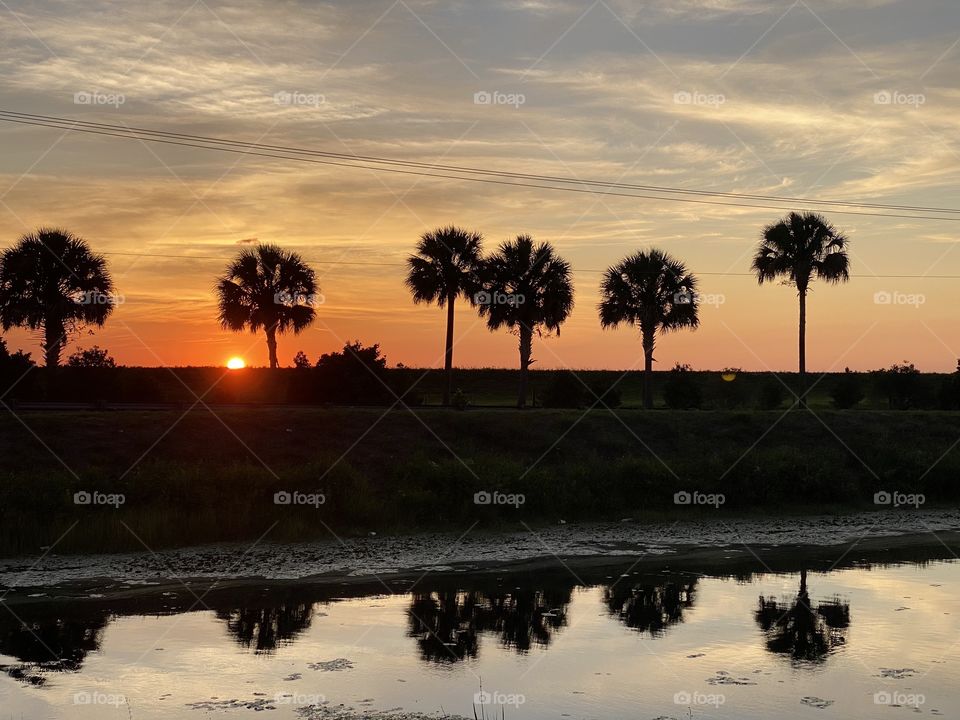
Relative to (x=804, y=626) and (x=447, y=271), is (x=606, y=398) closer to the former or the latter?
(x=447, y=271)

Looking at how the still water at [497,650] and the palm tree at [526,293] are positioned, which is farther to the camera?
the palm tree at [526,293]

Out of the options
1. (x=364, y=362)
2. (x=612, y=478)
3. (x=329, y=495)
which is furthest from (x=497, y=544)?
(x=364, y=362)

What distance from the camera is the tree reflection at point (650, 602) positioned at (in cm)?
1670

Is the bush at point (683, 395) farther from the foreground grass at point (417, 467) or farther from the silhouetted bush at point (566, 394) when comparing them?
the foreground grass at point (417, 467)

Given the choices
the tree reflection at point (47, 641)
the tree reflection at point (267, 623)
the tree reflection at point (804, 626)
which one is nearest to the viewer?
the tree reflection at point (47, 641)

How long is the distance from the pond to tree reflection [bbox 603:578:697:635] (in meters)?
0.06

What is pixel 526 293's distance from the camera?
62000 mm

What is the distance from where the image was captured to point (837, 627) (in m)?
16.2

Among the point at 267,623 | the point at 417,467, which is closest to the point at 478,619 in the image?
the point at 267,623

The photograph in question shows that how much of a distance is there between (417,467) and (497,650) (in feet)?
48.9

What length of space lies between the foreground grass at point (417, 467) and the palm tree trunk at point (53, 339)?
73.3 feet

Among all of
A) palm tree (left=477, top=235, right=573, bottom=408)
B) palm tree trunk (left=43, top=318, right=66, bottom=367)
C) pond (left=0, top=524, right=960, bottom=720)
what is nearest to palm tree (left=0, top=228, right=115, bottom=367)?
palm tree trunk (left=43, top=318, right=66, bottom=367)

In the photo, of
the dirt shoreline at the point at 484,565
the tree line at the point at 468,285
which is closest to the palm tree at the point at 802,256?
the tree line at the point at 468,285

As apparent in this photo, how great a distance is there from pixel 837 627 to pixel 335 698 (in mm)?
8155
